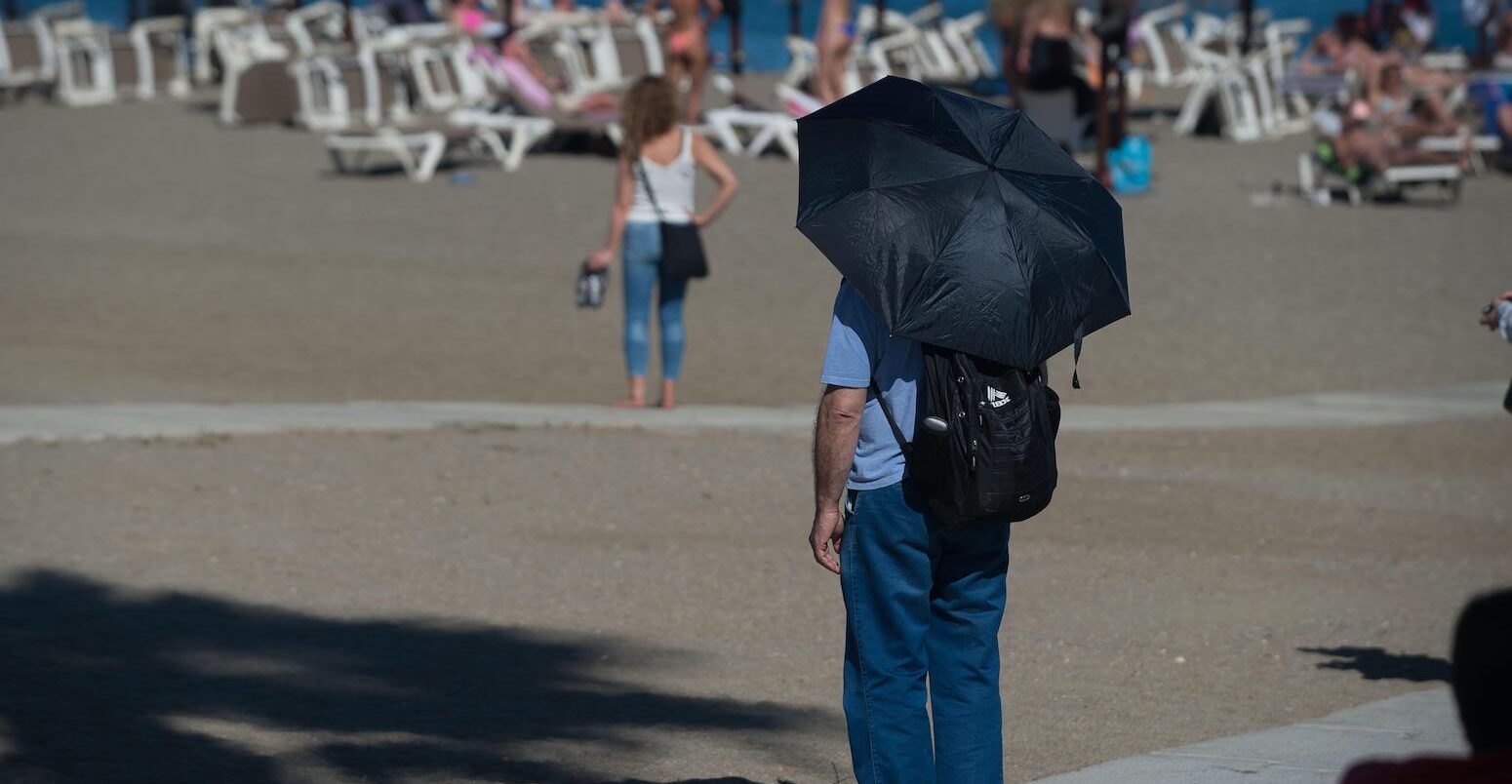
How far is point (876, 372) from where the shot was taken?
3.68 metres

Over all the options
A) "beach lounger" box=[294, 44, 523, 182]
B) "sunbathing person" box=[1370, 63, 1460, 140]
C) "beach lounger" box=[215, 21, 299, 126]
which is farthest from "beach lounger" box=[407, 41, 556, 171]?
"sunbathing person" box=[1370, 63, 1460, 140]

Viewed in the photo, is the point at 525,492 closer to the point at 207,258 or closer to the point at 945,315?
the point at 945,315

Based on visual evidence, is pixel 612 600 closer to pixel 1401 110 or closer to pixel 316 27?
pixel 1401 110

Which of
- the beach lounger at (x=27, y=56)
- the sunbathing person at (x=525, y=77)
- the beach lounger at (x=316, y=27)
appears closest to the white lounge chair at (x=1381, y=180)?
the sunbathing person at (x=525, y=77)

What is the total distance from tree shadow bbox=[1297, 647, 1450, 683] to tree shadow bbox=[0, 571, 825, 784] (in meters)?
1.67

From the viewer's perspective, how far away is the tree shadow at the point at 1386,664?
5.70 m

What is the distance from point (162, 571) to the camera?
6.57 metres

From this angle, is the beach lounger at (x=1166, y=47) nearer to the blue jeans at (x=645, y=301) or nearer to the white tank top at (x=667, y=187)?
the blue jeans at (x=645, y=301)

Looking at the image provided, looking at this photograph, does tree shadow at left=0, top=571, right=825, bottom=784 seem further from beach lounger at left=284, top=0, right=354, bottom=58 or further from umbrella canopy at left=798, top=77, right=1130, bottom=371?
beach lounger at left=284, top=0, right=354, bottom=58

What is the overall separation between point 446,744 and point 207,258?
1089cm

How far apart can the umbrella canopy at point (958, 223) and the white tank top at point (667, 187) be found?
5063mm

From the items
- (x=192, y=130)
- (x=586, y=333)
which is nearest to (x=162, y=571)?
(x=586, y=333)

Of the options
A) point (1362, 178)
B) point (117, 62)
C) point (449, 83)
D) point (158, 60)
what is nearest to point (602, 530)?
point (1362, 178)

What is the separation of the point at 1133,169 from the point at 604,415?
964 cm
